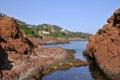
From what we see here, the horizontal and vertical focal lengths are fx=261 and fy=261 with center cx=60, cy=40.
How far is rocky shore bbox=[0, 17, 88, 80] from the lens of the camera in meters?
51.5

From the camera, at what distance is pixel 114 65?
56.3 m

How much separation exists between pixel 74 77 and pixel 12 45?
1914cm

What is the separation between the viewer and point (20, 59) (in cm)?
5866

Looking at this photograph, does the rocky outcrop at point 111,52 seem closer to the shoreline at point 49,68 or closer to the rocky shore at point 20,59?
the shoreline at point 49,68

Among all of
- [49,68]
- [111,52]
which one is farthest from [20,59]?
[111,52]

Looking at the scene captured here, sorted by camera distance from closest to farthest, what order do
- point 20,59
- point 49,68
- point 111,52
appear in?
point 20,59
point 111,52
point 49,68

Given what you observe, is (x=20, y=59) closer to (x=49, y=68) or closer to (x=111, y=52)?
(x=49, y=68)

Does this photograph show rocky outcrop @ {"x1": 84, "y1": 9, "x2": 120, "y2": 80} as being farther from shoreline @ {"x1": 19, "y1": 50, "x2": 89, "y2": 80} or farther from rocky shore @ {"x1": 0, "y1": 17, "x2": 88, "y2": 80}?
rocky shore @ {"x1": 0, "y1": 17, "x2": 88, "y2": 80}

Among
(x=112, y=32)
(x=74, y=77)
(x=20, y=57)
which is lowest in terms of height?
(x=74, y=77)

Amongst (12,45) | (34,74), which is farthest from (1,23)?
(34,74)

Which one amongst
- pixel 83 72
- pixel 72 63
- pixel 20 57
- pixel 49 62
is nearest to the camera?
pixel 20 57

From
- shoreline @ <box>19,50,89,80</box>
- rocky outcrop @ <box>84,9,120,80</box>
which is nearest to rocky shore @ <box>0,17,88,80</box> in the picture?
shoreline @ <box>19,50,89,80</box>

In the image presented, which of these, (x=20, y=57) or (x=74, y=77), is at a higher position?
(x=20, y=57)

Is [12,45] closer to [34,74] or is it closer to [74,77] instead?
[34,74]
